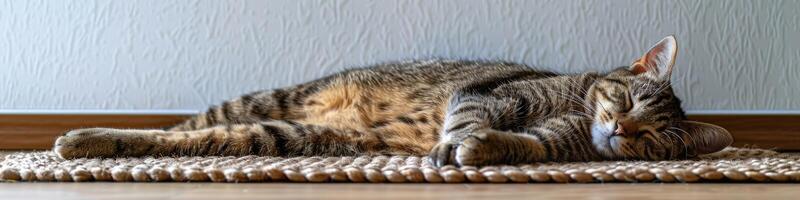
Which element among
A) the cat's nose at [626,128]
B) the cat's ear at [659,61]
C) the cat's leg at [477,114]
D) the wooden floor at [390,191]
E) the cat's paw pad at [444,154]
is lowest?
the wooden floor at [390,191]

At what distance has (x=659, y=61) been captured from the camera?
1.85m

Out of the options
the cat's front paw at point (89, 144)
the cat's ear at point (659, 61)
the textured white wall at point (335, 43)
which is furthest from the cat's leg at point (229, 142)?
the cat's ear at point (659, 61)

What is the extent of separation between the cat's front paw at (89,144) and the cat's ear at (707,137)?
1.17 m

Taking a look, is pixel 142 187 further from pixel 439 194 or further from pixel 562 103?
pixel 562 103

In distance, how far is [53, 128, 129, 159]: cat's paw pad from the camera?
1672 mm

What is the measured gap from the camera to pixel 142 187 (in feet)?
4.11

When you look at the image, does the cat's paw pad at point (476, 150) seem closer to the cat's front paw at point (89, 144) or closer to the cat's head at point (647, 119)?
the cat's head at point (647, 119)

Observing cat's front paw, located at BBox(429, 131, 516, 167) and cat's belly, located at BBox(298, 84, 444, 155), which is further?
cat's belly, located at BBox(298, 84, 444, 155)

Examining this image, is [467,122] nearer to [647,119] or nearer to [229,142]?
[647,119]

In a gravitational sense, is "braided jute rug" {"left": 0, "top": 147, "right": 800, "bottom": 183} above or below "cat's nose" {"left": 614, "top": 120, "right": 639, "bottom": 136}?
below

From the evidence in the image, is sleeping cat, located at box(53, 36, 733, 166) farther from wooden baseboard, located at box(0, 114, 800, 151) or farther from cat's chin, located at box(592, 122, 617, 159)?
wooden baseboard, located at box(0, 114, 800, 151)

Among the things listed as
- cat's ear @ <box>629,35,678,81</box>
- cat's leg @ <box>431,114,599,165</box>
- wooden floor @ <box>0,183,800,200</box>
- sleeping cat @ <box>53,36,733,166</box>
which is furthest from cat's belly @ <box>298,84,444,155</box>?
wooden floor @ <box>0,183,800,200</box>

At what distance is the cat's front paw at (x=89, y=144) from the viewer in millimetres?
1672

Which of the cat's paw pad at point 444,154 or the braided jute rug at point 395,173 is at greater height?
the cat's paw pad at point 444,154
